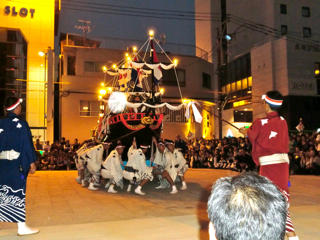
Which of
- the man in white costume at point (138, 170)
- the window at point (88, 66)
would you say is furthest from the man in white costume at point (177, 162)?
the window at point (88, 66)

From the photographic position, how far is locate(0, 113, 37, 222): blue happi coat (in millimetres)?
4113

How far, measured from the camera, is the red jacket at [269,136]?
12.0ft

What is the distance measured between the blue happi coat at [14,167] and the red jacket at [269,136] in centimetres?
299

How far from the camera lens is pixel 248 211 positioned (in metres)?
1.31

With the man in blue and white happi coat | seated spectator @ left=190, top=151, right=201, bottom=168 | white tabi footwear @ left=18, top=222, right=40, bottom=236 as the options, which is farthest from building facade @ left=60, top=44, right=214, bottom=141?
white tabi footwear @ left=18, top=222, right=40, bottom=236

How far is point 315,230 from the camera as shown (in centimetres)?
441

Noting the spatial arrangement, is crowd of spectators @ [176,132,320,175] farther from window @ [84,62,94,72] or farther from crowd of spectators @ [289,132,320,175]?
window @ [84,62,94,72]

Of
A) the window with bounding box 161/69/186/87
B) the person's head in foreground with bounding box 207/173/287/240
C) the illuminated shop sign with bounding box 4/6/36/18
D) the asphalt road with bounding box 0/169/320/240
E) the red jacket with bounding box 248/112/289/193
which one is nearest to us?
the person's head in foreground with bounding box 207/173/287/240

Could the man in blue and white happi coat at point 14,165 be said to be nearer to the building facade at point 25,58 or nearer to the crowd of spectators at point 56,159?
the crowd of spectators at point 56,159

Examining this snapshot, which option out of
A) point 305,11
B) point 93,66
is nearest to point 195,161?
point 93,66

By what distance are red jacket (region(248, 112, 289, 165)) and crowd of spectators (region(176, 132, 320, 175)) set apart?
476cm

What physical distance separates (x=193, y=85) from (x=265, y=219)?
2670 centimetres

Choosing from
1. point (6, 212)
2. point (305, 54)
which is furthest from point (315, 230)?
point (305, 54)

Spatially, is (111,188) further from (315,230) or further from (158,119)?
(315,230)
